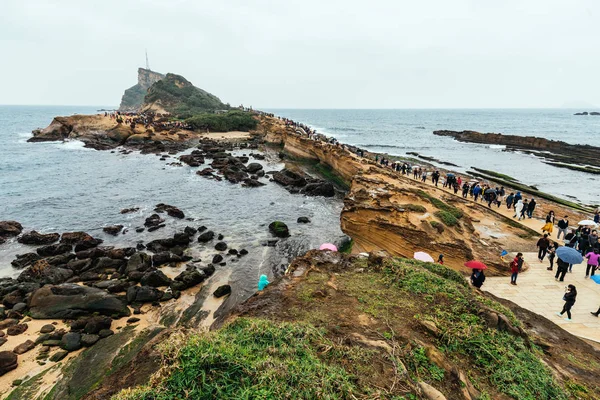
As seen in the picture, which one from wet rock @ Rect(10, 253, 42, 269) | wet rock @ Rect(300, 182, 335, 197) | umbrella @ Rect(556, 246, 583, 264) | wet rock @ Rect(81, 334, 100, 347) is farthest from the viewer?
wet rock @ Rect(300, 182, 335, 197)

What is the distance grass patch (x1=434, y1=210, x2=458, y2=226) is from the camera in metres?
15.8

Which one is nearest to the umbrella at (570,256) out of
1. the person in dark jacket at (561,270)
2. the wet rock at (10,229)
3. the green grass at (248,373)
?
the person in dark jacket at (561,270)

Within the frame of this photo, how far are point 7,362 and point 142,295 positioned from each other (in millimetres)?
4770

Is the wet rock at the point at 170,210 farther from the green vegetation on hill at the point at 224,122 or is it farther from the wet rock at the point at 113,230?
the green vegetation on hill at the point at 224,122

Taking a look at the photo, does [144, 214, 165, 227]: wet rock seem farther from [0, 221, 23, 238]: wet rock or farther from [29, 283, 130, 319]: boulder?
[29, 283, 130, 319]: boulder

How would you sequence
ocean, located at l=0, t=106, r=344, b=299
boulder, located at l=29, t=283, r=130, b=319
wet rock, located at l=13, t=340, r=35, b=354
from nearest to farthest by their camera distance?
wet rock, located at l=13, t=340, r=35, b=354 < boulder, located at l=29, t=283, r=130, b=319 < ocean, located at l=0, t=106, r=344, b=299

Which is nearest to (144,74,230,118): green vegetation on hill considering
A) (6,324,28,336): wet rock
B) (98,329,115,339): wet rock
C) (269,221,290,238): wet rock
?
(269,221,290,238): wet rock

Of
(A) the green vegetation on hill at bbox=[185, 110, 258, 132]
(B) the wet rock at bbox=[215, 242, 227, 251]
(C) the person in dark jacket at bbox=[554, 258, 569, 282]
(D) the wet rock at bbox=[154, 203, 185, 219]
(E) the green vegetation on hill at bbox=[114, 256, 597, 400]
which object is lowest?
(B) the wet rock at bbox=[215, 242, 227, 251]

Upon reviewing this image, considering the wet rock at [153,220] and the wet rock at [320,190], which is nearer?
the wet rock at [153,220]

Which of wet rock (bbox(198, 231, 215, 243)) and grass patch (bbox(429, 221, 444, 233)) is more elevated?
grass patch (bbox(429, 221, 444, 233))

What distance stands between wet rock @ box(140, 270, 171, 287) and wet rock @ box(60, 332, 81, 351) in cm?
383

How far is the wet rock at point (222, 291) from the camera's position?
14.6 meters

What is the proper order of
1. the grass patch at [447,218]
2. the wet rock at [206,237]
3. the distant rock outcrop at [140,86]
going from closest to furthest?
the grass patch at [447,218]
the wet rock at [206,237]
the distant rock outcrop at [140,86]

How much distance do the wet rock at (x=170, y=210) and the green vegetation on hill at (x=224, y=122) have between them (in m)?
50.3
